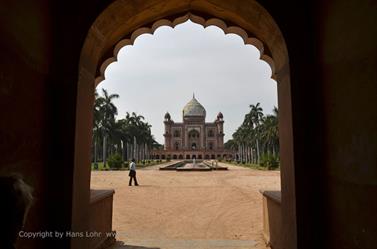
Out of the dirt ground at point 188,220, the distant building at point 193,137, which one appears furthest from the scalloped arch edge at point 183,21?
the distant building at point 193,137

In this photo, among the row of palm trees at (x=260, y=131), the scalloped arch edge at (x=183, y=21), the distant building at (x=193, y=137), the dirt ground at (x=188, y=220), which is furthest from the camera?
the distant building at (x=193, y=137)

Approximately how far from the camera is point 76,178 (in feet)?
11.5

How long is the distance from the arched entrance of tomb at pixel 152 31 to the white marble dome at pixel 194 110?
3172 inches

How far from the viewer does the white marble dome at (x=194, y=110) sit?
3383 inches

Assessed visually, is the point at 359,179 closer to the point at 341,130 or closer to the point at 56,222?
the point at 341,130

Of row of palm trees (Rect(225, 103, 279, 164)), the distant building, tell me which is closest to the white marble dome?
Answer: the distant building

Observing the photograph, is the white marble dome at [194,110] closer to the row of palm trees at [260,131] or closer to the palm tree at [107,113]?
the row of palm trees at [260,131]

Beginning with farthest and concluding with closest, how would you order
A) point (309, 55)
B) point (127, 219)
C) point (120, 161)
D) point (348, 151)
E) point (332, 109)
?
point (120, 161) < point (127, 219) < point (309, 55) < point (332, 109) < point (348, 151)

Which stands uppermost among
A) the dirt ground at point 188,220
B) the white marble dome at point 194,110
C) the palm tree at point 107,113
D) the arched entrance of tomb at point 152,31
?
the white marble dome at point 194,110

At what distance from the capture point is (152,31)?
17.7ft

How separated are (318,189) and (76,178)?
276 centimetres

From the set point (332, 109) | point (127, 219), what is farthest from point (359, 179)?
point (127, 219)

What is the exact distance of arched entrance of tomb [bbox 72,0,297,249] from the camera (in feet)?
11.8

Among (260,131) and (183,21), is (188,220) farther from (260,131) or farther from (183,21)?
(260,131)
